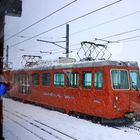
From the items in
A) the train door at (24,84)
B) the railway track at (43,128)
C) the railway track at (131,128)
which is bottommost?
the railway track at (131,128)

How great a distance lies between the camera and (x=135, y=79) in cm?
1641

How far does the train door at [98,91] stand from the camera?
15570mm

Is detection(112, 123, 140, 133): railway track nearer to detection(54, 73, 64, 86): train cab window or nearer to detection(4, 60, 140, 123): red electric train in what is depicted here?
detection(4, 60, 140, 123): red electric train

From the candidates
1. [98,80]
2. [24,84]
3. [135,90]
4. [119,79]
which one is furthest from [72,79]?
[24,84]

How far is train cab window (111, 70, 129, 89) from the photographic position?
15445mm

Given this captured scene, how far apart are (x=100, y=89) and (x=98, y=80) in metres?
0.39

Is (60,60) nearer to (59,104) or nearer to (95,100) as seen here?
(59,104)

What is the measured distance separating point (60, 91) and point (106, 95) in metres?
5.00

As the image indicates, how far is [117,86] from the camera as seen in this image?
15.5m

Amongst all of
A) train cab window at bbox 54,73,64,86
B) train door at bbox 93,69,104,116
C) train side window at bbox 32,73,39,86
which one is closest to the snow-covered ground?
train door at bbox 93,69,104,116

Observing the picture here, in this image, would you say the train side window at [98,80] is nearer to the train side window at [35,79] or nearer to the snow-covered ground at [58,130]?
the snow-covered ground at [58,130]

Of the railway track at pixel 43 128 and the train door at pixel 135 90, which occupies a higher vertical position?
the train door at pixel 135 90

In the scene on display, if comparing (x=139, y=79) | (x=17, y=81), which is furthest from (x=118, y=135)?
(x=17, y=81)

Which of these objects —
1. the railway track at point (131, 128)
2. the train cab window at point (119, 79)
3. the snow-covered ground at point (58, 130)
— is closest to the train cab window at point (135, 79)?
the train cab window at point (119, 79)
